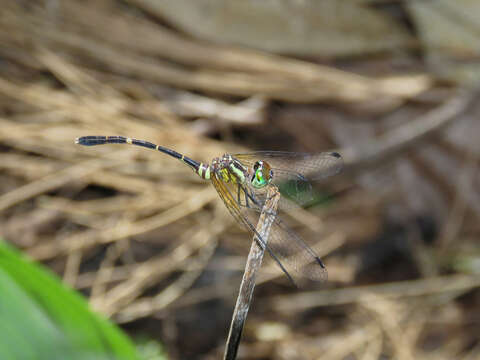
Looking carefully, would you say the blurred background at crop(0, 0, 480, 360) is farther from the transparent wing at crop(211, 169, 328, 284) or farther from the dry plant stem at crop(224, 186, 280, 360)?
the dry plant stem at crop(224, 186, 280, 360)

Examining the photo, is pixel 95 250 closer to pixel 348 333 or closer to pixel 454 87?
pixel 348 333

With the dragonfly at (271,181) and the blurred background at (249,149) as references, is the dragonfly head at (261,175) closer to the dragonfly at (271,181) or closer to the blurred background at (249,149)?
the dragonfly at (271,181)

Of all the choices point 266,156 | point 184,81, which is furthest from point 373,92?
point 266,156

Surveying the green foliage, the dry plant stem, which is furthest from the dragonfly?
the green foliage

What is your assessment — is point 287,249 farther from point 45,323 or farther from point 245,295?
point 45,323

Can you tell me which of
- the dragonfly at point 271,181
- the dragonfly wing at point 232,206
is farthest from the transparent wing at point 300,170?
the dragonfly wing at point 232,206

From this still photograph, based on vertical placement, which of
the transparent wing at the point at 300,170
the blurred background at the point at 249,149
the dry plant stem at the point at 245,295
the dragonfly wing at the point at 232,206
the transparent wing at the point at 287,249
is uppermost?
the blurred background at the point at 249,149
